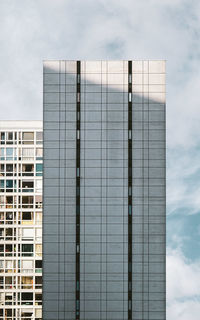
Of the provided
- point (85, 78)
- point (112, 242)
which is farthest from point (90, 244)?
point (85, 78)

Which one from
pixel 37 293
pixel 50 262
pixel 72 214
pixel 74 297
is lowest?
pixel 37 293

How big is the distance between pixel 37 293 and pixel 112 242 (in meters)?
30.5

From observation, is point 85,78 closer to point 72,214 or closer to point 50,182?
point 50,182

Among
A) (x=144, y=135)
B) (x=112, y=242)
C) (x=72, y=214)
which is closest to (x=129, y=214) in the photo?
(x=112, y=242)

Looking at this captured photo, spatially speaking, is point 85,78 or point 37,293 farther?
point 37,293

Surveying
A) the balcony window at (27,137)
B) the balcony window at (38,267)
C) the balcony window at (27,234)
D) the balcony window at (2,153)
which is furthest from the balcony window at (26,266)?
the balcony window at (27,137)

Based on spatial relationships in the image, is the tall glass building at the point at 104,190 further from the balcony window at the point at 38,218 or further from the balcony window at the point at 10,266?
the balcony window at the point at 10,266

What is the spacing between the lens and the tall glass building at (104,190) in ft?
122

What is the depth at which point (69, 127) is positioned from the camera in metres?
38.5

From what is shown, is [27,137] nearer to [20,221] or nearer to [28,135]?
[28,135]

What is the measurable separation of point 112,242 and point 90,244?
228 cm

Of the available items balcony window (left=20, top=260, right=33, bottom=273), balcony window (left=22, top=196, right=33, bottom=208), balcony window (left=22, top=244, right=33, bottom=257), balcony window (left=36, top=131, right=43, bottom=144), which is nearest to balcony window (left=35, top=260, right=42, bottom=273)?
balcony window (left=20, top=260, right=33, bottom=273)

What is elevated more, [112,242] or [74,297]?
[112,242]

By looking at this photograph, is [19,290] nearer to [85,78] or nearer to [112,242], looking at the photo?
[112,242]
